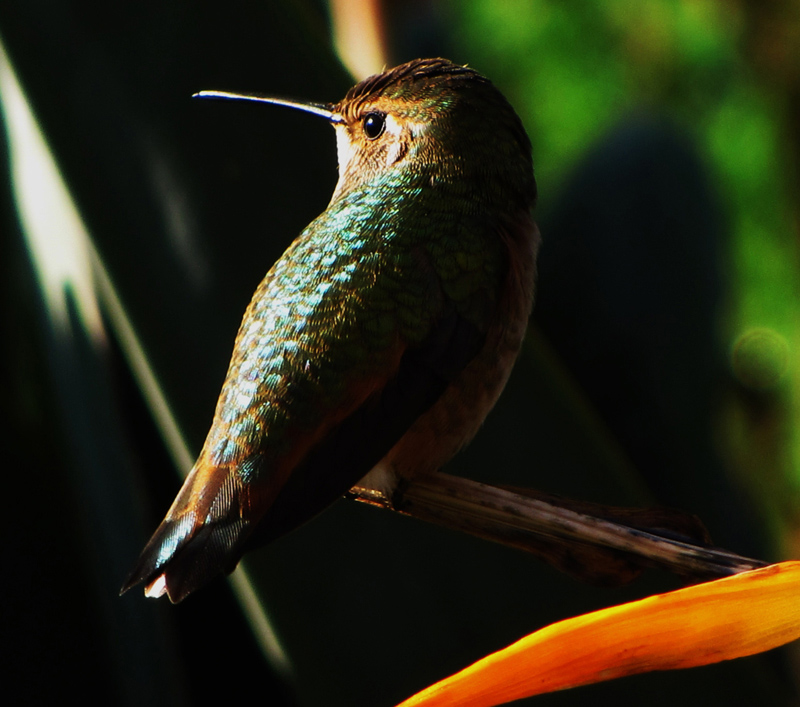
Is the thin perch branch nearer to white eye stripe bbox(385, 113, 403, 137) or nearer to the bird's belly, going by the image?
the bird's belly

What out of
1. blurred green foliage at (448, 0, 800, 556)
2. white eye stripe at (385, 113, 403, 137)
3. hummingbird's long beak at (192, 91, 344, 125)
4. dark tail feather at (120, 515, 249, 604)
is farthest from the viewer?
blurred green foliage at (448, 0, 800, 556)

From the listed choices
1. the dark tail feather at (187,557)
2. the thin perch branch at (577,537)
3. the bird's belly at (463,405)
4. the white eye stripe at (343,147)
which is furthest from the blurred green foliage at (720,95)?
the dark tail feather at (187,557)

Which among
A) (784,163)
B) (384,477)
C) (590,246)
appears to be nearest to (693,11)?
(784,163)

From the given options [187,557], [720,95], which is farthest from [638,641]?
[720,95]

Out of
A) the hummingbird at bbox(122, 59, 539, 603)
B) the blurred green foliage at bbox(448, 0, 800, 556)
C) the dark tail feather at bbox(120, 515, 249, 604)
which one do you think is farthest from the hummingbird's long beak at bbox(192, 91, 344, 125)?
the blurred green foliage at bbox(448, 0, 800, 556)

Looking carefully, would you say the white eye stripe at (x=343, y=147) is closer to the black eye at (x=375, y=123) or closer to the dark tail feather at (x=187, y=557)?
the black eye at (x=375, y=123)

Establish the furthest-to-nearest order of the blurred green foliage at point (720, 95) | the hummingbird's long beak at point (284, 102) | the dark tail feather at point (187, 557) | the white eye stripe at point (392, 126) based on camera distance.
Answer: the blurred green foliage at point (720, 95), the white eye stripe at point (392, 126), the hummingbird's long beak at point (284, 102), the dark tail feather at point (187, 557)

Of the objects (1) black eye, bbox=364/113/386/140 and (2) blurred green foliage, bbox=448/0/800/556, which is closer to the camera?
(1) black eye, bbox=364/113/386/140

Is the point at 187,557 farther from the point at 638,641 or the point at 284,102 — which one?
the point at 284,102
